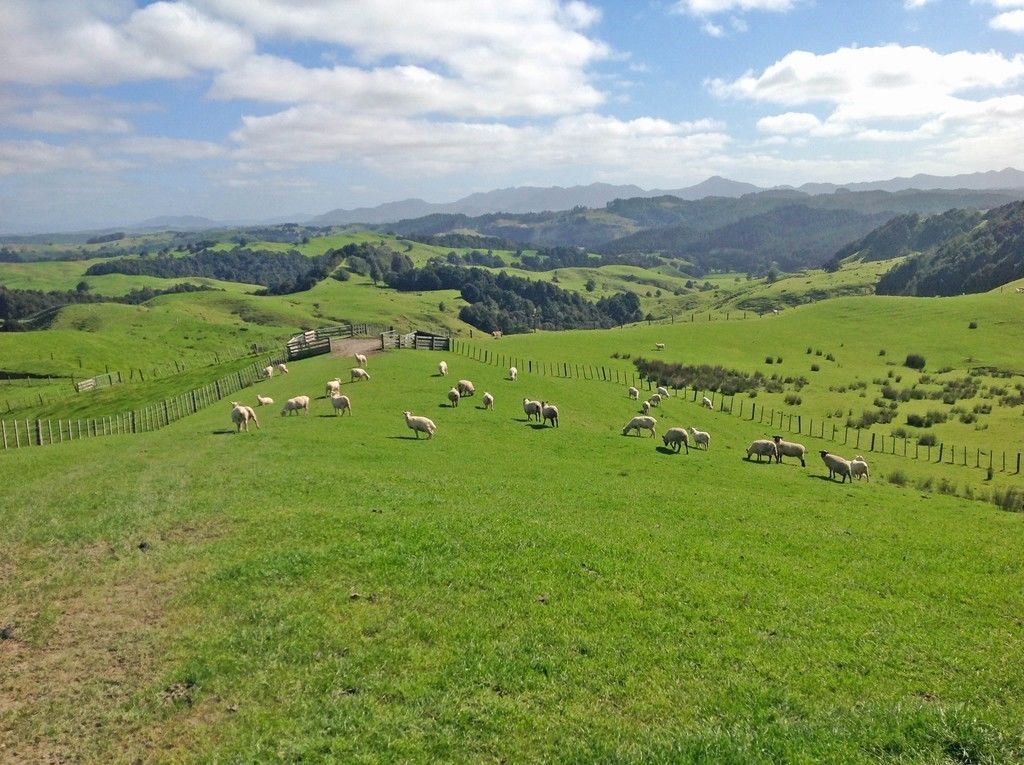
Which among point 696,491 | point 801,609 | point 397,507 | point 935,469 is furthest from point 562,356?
point 801,609

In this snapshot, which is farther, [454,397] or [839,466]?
[454,397]

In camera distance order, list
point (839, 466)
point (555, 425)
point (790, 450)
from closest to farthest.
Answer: point (839, 466) < point (790, 450) < point (555, 425)

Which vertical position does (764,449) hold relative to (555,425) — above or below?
below

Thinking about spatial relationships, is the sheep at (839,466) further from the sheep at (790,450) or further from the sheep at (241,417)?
the sheep at (241,417)

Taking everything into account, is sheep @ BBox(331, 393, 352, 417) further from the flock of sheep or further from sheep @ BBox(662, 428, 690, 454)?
sheep @ BBox(662, 428, 690, 454)

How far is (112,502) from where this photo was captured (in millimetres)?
20719

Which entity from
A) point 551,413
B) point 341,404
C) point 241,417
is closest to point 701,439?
point 551,413

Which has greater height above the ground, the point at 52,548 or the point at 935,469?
the point at 52,548

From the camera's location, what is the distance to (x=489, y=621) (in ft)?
42.8

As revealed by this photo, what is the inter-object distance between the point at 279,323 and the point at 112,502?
498ft

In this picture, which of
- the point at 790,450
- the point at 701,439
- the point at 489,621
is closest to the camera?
the point at 489,621

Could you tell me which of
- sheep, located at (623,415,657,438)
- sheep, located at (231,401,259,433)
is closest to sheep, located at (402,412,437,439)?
sheep, located at (231,401,259,433)

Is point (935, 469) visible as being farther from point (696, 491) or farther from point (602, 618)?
point (602, 618)

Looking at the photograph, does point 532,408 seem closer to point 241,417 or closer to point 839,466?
point 241,417
